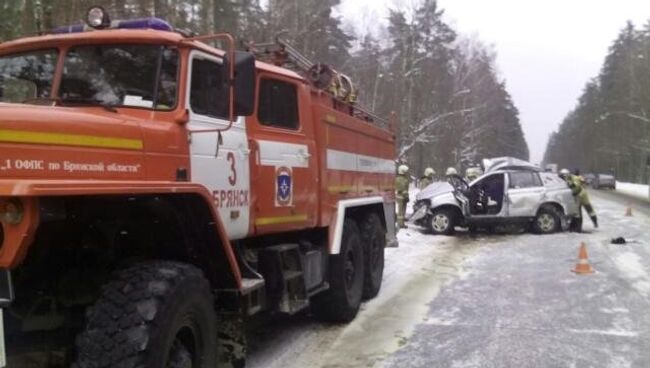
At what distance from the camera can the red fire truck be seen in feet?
12.6

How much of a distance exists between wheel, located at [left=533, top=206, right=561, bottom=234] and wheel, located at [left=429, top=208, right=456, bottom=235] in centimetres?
214

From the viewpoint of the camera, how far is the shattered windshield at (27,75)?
5.00 meters

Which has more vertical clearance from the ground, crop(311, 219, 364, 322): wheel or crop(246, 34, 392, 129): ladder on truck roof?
crop(246, 34, 392, 129): ladder on truck roof

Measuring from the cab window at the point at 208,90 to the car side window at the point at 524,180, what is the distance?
48.3 feet

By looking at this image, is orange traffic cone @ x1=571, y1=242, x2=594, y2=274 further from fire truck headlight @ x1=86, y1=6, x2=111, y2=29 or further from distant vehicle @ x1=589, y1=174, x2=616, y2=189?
distant vehicle @ x1=589, y1=174, x2=616, y2=189

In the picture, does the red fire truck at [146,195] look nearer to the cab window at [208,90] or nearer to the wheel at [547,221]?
the cab window at [208,90]

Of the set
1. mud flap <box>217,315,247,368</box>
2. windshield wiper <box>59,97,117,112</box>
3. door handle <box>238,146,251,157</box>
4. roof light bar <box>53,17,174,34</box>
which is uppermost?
roof light bar <box>53,17,174,34</box>

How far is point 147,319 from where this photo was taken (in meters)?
3.95

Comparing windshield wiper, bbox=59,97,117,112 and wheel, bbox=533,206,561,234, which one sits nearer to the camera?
windshield wiper, bbox=59,97,117,112

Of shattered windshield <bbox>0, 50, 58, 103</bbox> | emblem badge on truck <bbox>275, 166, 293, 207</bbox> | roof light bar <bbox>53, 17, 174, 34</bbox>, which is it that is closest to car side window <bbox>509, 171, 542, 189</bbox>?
emblem badge on truck <bbox>275, 166, 293, 207</bbox>

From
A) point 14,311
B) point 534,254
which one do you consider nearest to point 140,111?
point 14,311

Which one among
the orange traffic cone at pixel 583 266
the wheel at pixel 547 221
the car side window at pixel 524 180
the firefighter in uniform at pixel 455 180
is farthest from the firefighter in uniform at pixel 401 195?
the orange traffic cone at pixel 583 266

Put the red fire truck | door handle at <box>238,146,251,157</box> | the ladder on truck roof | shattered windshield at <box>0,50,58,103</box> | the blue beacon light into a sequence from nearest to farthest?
the red fire truck → shattered windshield at <box>0,50,58,103</box> → the blue beacon light → door handle at <box>238,146,251,157</box> → the ladder on truck roof

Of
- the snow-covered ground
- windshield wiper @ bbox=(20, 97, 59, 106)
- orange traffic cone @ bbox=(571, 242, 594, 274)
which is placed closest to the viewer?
windshield wiper @ bbox=(20, 97, 59, 106)
